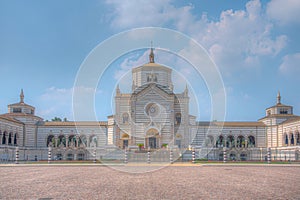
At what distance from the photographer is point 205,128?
58.6m

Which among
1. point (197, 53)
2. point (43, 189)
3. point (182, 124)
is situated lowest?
point (43, 189)

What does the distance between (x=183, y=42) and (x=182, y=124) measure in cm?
3240

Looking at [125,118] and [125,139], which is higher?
[125,118]

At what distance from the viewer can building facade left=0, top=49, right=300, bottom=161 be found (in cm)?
5241

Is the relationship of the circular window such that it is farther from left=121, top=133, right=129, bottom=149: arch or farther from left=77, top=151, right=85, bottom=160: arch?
left=77, top=151, right=85, bottom=160: arch

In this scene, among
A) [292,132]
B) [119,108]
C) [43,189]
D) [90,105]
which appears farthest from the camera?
[119,108]

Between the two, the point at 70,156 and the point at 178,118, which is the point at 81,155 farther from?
the point at 178,118

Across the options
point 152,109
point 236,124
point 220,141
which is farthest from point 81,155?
point 236,124

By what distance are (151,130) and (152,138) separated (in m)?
1.16

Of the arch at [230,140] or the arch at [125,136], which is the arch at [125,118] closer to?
the arch at [125,136]

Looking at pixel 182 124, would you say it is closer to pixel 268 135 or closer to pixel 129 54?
pixel 268 135

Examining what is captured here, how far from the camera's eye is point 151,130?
53438mm

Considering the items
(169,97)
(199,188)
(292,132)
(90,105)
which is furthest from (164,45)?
(292,132)

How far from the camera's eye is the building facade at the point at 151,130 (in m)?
52.4
